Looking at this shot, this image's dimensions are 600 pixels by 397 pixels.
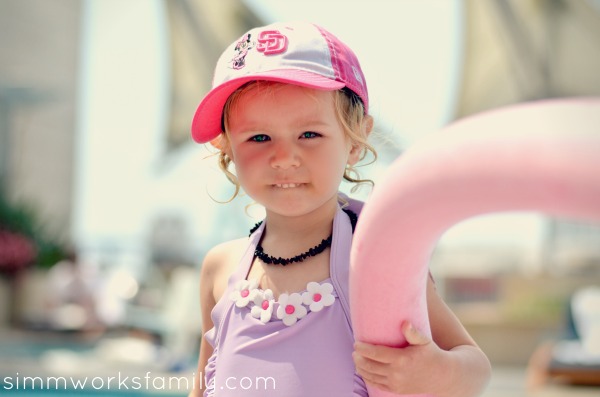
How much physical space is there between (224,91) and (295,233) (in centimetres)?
30

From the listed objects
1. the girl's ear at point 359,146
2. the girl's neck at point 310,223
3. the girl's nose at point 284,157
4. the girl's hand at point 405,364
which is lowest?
the girl's hand at point 405,364

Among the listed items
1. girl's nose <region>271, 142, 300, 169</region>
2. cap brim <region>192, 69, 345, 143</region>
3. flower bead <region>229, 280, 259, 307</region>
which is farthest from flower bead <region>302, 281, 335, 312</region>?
cap brim <region>192, 69, 345, 143</region>

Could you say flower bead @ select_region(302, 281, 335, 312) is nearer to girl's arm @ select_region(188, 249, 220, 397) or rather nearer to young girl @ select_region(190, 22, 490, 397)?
→ young girl @ select_region(190, 22, 490, 397)

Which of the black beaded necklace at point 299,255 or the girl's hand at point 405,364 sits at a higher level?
the black beaded necklace at point 299,255

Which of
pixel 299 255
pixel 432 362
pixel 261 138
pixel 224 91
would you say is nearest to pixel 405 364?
pixel 432 362

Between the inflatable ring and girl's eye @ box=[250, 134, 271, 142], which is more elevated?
girl's eye @ box=[250, 134, 271, 142]

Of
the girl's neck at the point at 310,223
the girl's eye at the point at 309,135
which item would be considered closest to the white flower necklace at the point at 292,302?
the girl's neck at the point at 310,223

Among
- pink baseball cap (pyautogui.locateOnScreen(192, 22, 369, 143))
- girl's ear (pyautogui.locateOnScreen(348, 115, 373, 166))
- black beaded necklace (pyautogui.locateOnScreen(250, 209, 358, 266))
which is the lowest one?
black beaded necklace (pyautogui.locateOnScreen(250, 209, 358, 266))

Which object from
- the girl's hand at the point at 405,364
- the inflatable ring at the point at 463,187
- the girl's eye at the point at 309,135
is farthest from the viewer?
the girl's eye at the point at 309,135

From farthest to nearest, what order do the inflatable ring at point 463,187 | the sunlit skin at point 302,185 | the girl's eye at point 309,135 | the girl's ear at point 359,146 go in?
the girl's ear at point 359,146
the girl's eye at point 309,135
the sunlit skin at point 302,185
the inflatable ring at point 463,187

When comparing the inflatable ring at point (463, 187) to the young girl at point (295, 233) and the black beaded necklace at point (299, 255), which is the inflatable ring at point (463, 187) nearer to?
the young girl at point (295, 233)

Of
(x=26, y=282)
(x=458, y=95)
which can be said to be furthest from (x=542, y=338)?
(x=458, y=95)

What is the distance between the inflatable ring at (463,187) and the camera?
84 cm

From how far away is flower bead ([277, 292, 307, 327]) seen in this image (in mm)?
1427
